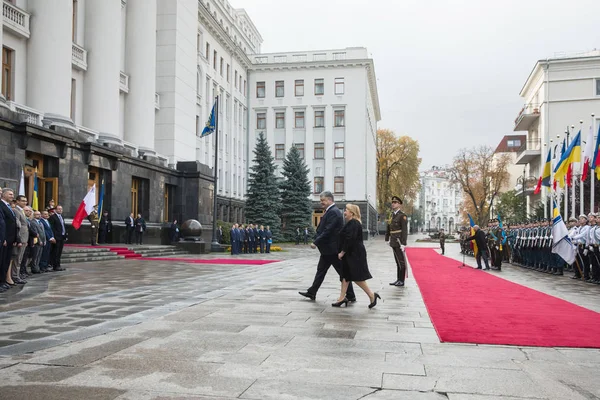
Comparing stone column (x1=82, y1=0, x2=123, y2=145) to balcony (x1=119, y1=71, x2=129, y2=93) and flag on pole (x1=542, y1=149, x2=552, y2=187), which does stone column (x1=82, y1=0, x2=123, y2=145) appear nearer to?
balcony (x1=119, y1=71, x2=129, y2=93)

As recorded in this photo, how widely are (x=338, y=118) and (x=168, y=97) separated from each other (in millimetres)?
30486

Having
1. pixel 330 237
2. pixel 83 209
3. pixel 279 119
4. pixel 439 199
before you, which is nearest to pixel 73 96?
pixel 83 209

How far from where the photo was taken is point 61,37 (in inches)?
954

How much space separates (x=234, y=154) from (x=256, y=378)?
5548 cm

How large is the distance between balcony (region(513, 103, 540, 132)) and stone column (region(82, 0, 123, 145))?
3747 centimetres

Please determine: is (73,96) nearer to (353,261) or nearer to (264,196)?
(264,196)

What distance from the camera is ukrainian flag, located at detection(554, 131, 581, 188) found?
19.9 m

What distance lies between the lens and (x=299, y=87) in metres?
64.7

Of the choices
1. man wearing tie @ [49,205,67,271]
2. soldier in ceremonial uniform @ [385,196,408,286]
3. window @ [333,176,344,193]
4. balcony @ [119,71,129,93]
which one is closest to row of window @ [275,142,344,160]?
window @ [333,176,344,193]

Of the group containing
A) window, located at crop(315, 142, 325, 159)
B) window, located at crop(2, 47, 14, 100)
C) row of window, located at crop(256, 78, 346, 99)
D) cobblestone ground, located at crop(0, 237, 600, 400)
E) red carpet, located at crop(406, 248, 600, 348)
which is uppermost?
A: row of window, located at crop(256, 78, 346, 99)

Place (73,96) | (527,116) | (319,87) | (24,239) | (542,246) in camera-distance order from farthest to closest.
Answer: (319,87), (527,116), (73,96), (542,246), (24,239)

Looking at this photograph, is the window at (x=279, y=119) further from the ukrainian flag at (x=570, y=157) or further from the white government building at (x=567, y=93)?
the ukrainian flag at (x=570, y=157)

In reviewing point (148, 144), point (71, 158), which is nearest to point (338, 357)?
point (71, 158)

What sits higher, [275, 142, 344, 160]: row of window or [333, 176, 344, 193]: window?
[275, 142, 344, 160]: row of window
